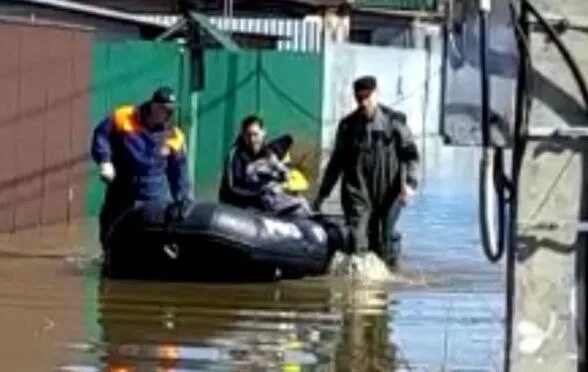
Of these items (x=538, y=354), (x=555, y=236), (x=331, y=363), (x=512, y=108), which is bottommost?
(x=331, y=363)

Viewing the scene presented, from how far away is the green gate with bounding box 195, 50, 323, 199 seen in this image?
26953mm

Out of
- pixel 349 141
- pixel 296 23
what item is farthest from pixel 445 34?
pixel 296 23

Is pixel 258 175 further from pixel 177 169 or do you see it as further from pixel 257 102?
pixel 257 102

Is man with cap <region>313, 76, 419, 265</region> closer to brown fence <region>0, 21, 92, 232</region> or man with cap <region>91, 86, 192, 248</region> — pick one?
man with cap <region>91, 86, 192, 248</region>

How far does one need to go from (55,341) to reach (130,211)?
143 inches

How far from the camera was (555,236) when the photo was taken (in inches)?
182

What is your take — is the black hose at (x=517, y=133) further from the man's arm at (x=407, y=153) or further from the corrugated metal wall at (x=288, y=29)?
the corrugated metal wall at (x=288, y=29)

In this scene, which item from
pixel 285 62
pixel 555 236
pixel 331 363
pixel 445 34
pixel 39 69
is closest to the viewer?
pixel 555 236

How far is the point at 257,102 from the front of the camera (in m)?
28.2

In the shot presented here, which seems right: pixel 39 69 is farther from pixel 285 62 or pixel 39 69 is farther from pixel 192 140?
pixel 285 62

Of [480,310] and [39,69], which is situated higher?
[39,69]

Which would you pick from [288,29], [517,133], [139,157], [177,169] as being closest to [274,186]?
[177,169]

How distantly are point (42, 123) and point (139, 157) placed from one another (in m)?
4.84

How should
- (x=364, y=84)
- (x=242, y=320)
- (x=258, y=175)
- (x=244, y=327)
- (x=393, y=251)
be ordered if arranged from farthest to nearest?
(x=393, y=251), (x=258, y=175), (x=364, y=84), (x=242, y=320), (x=244, y=327)
